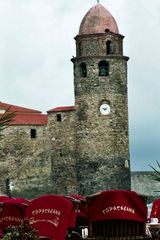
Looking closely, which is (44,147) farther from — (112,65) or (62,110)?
(112,65)

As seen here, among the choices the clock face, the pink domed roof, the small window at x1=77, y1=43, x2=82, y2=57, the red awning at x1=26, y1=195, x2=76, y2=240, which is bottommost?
the red awning at x1=26, y1=195, x2=76, y2=240

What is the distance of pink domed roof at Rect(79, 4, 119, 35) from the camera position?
4506cm

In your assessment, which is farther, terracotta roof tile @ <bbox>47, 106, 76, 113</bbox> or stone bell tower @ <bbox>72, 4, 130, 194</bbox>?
terracotta roof tile @ <bbox>47, 106, 76, 113</bbox>

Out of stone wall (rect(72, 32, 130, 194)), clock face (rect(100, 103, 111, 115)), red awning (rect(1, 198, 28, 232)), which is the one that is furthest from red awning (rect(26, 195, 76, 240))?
clock face (rect(100, 103, 111, 115))

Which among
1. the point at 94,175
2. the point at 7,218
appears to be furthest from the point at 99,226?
the point at 94,175

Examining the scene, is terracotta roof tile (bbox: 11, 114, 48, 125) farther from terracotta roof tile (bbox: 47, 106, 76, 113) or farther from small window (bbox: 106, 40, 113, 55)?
small window (bbox: 106, 40, 113, 55)

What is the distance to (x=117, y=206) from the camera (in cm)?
819

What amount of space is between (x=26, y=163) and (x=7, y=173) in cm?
125

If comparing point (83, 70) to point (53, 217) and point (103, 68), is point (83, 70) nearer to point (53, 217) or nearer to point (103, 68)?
point (103, 68)

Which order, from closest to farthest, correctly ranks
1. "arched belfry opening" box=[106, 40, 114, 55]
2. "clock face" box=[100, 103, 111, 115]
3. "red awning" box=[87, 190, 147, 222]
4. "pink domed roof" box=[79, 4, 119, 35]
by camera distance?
"red awning" box=[87, 190, 147, 222]
"clock face" box=[100, 103, 111, 115]
"pink domed roof" box=[79, 4, 119, 35]
"arched belfry opening" box=[106, 40, 114, 55]

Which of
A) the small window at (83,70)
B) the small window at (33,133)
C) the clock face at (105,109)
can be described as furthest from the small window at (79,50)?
the small window at (33,133)

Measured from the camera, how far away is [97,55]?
147 feet

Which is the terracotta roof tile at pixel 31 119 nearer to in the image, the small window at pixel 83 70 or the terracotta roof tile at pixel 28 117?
the terracotta roof tile at pixel 28 117

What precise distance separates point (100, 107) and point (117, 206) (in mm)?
36608
